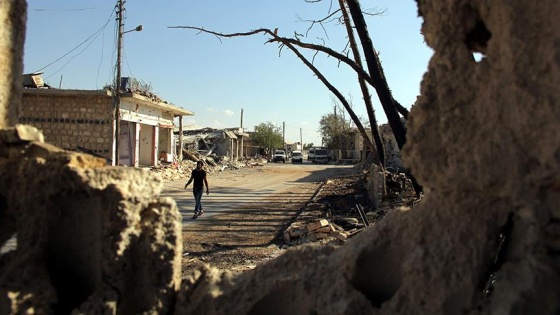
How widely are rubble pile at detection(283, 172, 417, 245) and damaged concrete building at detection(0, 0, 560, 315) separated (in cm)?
635

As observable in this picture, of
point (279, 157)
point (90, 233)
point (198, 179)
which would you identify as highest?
point (279, 157)

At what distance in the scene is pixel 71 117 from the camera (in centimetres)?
2147

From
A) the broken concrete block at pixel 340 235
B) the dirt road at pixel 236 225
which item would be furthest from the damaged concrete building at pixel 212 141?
the broken concrete block at pixel 340 235

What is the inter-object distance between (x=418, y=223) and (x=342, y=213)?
1170cm

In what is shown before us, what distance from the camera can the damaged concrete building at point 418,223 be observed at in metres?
2.16

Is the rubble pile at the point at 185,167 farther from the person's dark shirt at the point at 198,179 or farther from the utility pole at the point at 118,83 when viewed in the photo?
the person's dark shirt at the point at 198,179

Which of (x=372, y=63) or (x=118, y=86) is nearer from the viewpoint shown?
(x=372, y=63)

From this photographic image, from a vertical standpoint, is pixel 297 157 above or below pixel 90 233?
above

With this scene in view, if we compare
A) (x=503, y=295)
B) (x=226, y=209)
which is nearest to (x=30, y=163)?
(x=503, y=295)

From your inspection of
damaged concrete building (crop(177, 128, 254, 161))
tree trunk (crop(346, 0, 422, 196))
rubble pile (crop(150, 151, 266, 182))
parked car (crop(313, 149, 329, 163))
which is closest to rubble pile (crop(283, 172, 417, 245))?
tree trunk (crop(346, 0, 422, 196))

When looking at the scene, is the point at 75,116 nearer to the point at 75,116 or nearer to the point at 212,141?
the point at 75,116

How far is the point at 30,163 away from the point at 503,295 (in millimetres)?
2813

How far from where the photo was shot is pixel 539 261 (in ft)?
7.13

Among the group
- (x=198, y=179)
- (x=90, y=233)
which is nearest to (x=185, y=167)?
(x=198, y=179)
